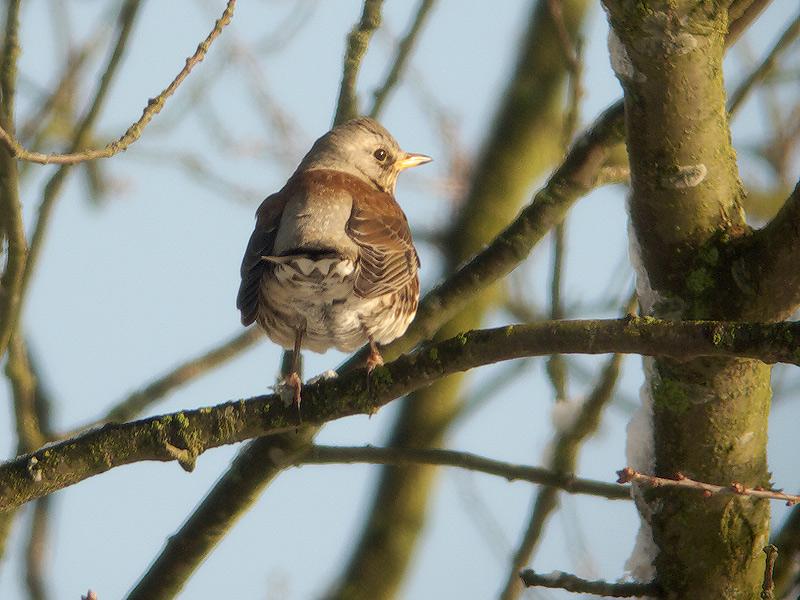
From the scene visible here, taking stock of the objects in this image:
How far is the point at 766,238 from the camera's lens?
289 cm

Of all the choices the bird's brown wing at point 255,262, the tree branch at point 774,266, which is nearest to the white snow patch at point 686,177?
the tree branch at point 774,266

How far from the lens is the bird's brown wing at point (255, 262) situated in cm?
412

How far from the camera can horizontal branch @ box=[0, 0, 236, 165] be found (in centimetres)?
304

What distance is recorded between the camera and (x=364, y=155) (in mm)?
5387

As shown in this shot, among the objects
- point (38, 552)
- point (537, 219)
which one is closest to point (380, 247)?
point (537, 219)

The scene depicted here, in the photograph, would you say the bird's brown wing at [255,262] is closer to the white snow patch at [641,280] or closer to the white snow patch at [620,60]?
the white snow patch at [641,280]

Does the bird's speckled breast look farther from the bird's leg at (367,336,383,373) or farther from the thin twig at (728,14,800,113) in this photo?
the thin twig at (728,14,800,113)

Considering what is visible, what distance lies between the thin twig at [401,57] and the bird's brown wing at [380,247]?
0.40 m

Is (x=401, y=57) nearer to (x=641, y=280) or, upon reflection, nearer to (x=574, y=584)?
(x=641, y=280)

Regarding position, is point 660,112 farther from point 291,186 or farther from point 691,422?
point 291,186

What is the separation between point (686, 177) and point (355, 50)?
185cm

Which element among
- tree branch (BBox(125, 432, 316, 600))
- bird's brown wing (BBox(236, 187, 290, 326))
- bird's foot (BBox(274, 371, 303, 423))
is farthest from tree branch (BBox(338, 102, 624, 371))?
bird's foot (BBox(274, 371, 303, 423))

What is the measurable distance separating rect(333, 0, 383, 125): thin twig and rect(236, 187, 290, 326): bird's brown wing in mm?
506

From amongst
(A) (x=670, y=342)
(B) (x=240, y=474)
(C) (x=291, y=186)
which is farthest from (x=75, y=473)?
(C) (x=291, y=186)
